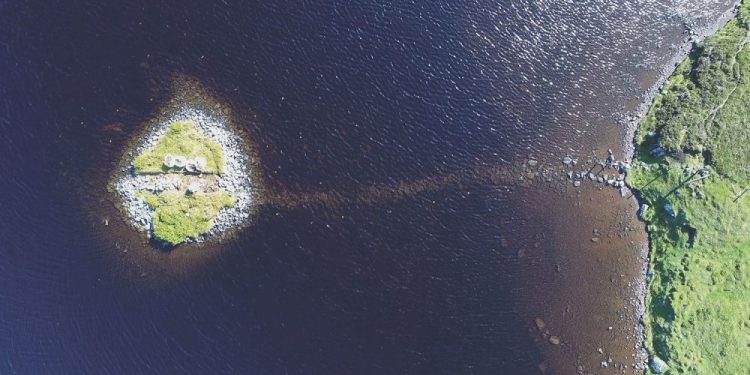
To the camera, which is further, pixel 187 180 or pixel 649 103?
pixel 187 180

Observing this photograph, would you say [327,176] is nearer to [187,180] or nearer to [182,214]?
[187,180]

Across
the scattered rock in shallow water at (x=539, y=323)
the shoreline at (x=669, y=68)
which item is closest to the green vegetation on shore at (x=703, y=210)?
the shoreline at (x=669, y=68)

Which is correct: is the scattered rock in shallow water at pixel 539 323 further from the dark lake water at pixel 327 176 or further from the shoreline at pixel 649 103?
the shoreline at pixel 649 103

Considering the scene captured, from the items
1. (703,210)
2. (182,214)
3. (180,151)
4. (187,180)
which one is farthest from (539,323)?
(180,151)

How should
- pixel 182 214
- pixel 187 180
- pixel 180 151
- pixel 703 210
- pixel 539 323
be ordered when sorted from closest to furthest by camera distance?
pixel 703 210 → pixel 539 323 → pixel 182 214 → pixel 180 151 → pixel 187 180

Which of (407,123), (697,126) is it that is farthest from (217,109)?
(697,126)

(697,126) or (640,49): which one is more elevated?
(640,49)

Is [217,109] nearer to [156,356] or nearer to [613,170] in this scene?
[156,356]
